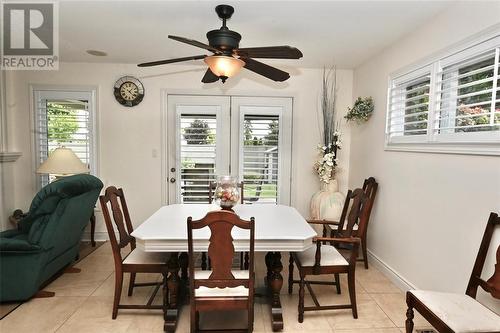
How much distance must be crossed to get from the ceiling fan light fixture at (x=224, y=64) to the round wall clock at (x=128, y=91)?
2274 mm

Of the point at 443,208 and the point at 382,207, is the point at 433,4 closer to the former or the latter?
the point at 443,208

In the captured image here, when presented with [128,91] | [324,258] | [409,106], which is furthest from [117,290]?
[409,106]

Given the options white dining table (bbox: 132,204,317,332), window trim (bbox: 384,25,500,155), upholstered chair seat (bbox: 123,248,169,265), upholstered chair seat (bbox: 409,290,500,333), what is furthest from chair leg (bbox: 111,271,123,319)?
window trim (bbox: 384,25,500,155)

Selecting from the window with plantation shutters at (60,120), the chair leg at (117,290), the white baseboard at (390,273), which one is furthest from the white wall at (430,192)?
the window with plantation shutters at (60,120)

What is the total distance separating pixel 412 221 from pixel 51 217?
10.5 feet

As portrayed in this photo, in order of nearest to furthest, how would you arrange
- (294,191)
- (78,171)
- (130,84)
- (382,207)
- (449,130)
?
(449,130), (382,207), (78,171), (130,84), (294,191)

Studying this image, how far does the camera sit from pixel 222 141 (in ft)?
13.6

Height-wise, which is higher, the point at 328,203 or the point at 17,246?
the point at 328,203

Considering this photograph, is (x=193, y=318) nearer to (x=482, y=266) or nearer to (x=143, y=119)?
(x=482, y=266)

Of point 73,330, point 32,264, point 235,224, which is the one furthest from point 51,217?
point 235,224

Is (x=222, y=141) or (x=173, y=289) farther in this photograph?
(x=222, y=141)

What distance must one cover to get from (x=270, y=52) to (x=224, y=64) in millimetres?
338

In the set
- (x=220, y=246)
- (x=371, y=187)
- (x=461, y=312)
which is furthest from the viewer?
(x=371, y=187)

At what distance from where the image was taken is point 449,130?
2340mm
